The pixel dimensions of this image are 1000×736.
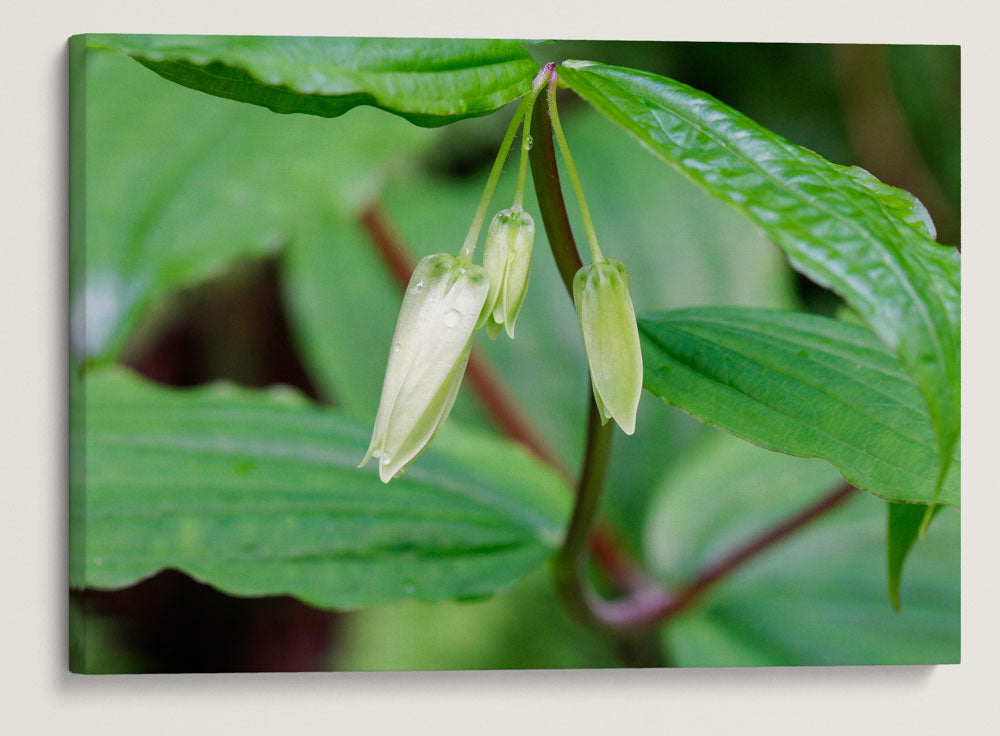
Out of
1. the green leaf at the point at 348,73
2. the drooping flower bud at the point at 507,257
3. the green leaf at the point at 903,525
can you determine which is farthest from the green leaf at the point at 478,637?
the green leaf at the point at 348,73

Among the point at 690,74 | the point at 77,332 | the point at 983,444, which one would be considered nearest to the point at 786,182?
the point at 690,74

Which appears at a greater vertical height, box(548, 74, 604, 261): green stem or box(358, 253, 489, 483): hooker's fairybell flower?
box(548, 74, 604, 261): green stem

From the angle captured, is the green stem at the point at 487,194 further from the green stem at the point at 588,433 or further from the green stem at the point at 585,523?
the green stem at the point at 585,523

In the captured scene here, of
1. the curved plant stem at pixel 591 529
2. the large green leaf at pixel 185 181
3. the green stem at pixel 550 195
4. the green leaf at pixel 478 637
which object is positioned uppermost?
the large green leaf at pixel 185 181

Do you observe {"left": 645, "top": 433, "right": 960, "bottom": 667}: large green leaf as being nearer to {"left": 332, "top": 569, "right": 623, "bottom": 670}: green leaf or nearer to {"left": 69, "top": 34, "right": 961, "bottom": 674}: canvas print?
{"left": 69, "top": 34, "right": 961, "bottom": 674}: canvas print

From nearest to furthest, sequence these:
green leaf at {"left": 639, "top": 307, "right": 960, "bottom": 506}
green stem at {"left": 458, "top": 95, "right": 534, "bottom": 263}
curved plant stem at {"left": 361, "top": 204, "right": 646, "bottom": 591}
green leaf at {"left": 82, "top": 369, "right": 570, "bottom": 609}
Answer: green stem at {"left": 458, "top": 95, "right": 534, "bottom": 263} < green leaf at {"left": 639, "top": 307, "right": 960, "bottom": 506} < green leaf at {"left": 82, "top": 369, "right": 570, "bottom": 609} < curved plant stem at {"left": 361, "top": 204, "right": 646, "bottom": 591}

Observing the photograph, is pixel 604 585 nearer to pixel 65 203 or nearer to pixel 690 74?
pixel 690 74

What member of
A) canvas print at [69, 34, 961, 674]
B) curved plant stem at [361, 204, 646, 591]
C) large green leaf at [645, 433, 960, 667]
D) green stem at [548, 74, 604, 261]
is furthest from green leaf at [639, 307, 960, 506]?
curved plant stem at [361, 204, 646, 591]

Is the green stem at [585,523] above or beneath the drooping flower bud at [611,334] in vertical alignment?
beneath
